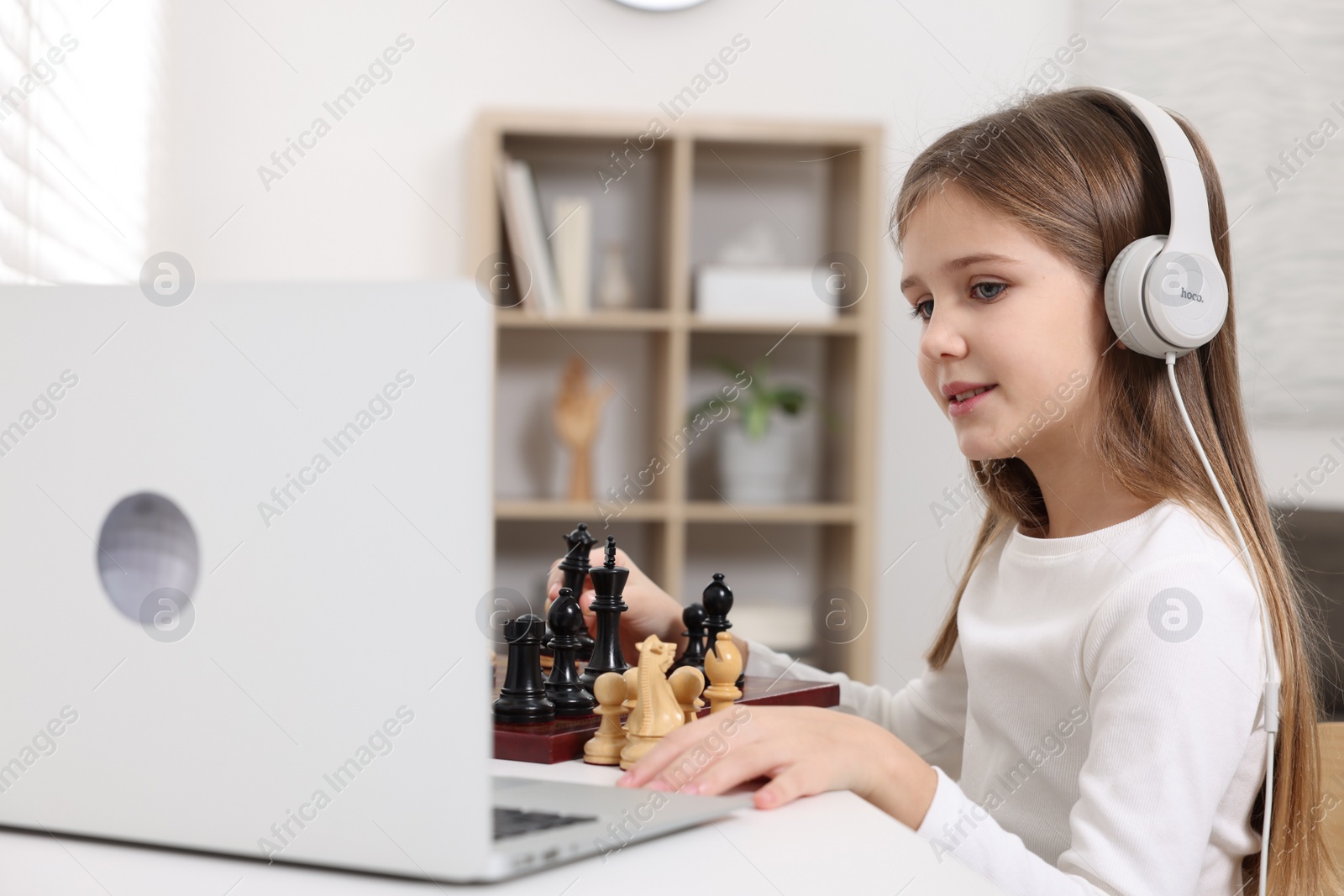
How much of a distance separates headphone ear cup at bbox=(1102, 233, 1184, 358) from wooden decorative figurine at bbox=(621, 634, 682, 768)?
1.65ft

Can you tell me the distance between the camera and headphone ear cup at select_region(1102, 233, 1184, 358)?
0.98m

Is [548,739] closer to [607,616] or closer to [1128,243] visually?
[607,616]

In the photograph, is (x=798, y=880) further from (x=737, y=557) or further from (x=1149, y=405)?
(x=737, y=557)

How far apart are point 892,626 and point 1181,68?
148 centimetres

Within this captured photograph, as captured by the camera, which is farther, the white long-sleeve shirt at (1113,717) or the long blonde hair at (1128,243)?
the long blonde hair at (1128,243)

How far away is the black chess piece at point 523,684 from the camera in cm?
81

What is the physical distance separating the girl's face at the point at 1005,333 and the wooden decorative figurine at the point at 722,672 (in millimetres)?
351

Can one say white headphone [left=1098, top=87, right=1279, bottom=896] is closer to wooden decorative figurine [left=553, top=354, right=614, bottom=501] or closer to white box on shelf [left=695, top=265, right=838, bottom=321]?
white box on shelf [left=695, top=265, right=838, bottom=321]

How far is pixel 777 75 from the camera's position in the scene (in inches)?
112

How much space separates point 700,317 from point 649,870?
2.09 meters

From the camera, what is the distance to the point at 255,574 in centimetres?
52

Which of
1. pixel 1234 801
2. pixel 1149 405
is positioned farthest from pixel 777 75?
pixel 1234 801

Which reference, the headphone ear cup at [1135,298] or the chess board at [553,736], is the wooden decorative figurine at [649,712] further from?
the headphone ear cup at [1135,298]

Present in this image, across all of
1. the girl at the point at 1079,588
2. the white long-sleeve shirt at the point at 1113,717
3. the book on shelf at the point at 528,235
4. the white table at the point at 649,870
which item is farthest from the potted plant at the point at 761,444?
the white table at the point at 649,870
